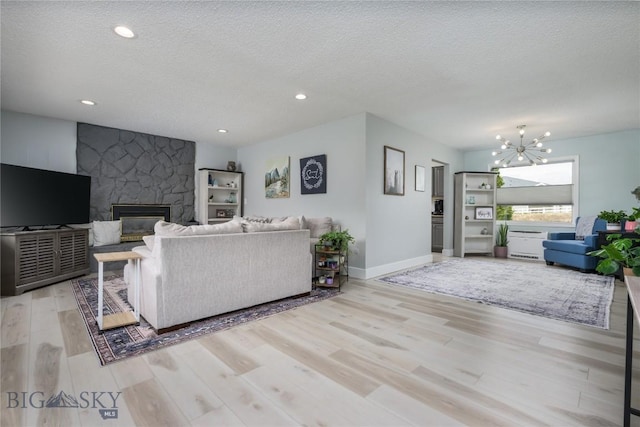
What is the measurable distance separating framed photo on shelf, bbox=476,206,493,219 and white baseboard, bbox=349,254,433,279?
2.24m

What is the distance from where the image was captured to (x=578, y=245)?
4.89 meters

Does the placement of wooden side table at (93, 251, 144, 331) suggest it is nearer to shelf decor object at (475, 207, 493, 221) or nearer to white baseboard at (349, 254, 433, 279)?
white baseboard at (349, 254, 433, 279)

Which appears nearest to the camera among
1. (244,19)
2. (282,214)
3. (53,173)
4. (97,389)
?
(97,389)

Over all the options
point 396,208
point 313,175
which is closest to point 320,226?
point 313,175

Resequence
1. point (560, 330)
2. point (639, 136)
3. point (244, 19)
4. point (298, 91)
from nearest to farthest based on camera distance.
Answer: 1. point (244, 19)
2. point (560, 330)
3. point (298, 91)
4. point (639, 136)

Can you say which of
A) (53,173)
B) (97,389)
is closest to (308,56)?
(97,389)

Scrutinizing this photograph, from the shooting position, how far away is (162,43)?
2551 millimetres

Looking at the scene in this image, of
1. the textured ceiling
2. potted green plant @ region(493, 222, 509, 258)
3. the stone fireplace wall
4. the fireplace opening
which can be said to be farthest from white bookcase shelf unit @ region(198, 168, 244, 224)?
potted green plant @ region(493, 222, 509, 258)

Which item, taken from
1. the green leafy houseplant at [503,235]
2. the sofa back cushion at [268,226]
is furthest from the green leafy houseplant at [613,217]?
the sofa back cushion at [268,226]

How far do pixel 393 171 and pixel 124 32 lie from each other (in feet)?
12.6

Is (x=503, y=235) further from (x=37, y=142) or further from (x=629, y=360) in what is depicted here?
(x=37, y=142)

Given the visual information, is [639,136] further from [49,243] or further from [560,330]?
[49,243]

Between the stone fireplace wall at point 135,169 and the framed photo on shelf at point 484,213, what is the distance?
21.4 ft

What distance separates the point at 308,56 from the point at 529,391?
3.02 m
